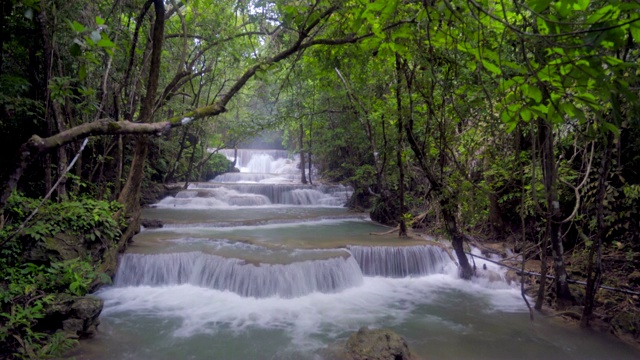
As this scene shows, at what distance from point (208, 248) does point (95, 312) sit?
312 cm

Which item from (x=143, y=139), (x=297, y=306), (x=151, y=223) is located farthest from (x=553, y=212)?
(x=151, y=223)

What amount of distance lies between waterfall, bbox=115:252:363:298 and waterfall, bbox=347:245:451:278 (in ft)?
1.99

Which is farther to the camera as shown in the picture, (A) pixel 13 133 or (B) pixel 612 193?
(A) pixel 13 133

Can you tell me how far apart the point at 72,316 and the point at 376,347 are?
3.70 metres

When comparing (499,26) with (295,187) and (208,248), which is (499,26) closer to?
(208,248)

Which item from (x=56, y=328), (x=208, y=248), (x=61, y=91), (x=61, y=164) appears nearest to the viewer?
(x=61, y=91)

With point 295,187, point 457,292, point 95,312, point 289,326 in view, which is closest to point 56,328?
point 95,312

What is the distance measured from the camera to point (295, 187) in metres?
17.2

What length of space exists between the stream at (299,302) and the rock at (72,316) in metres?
0.20

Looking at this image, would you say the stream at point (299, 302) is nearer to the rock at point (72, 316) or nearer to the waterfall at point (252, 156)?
the rock at point (72, 316)

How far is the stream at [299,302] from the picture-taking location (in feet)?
15.7

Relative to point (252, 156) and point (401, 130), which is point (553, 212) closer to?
point (401, 130)

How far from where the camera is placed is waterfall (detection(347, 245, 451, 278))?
801cm

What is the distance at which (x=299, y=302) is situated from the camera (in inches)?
251
